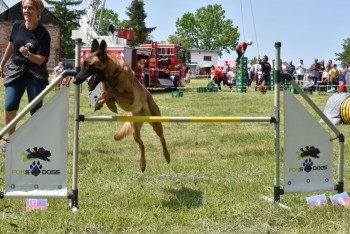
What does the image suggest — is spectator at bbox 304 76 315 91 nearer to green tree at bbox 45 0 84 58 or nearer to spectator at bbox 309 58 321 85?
spectator at bbox 309 58 321 85

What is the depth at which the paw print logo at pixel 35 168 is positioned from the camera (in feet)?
12.7

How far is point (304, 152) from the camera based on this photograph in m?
4.23

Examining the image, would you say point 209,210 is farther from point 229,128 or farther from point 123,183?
point 229,128

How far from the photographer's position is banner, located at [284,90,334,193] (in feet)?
13.7

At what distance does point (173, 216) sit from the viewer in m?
3.77

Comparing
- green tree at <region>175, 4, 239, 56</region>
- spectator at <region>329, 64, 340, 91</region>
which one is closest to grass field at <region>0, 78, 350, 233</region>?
spectator at <region>329, 64, 340, 91</region>

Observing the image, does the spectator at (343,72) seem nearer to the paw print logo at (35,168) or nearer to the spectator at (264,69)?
the spectator at (264,69)

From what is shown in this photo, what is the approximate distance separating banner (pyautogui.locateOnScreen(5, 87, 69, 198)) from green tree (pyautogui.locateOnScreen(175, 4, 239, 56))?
7857cm

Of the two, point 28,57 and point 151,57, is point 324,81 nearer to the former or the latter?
point 151,57

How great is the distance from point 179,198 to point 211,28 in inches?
3144

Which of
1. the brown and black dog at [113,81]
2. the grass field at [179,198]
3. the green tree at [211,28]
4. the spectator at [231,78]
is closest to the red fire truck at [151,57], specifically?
the spectator at [231,78]

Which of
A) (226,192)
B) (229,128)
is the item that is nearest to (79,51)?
(226,192)

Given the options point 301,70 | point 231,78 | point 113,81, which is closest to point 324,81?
point 301,70

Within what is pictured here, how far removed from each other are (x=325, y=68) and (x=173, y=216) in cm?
2144
